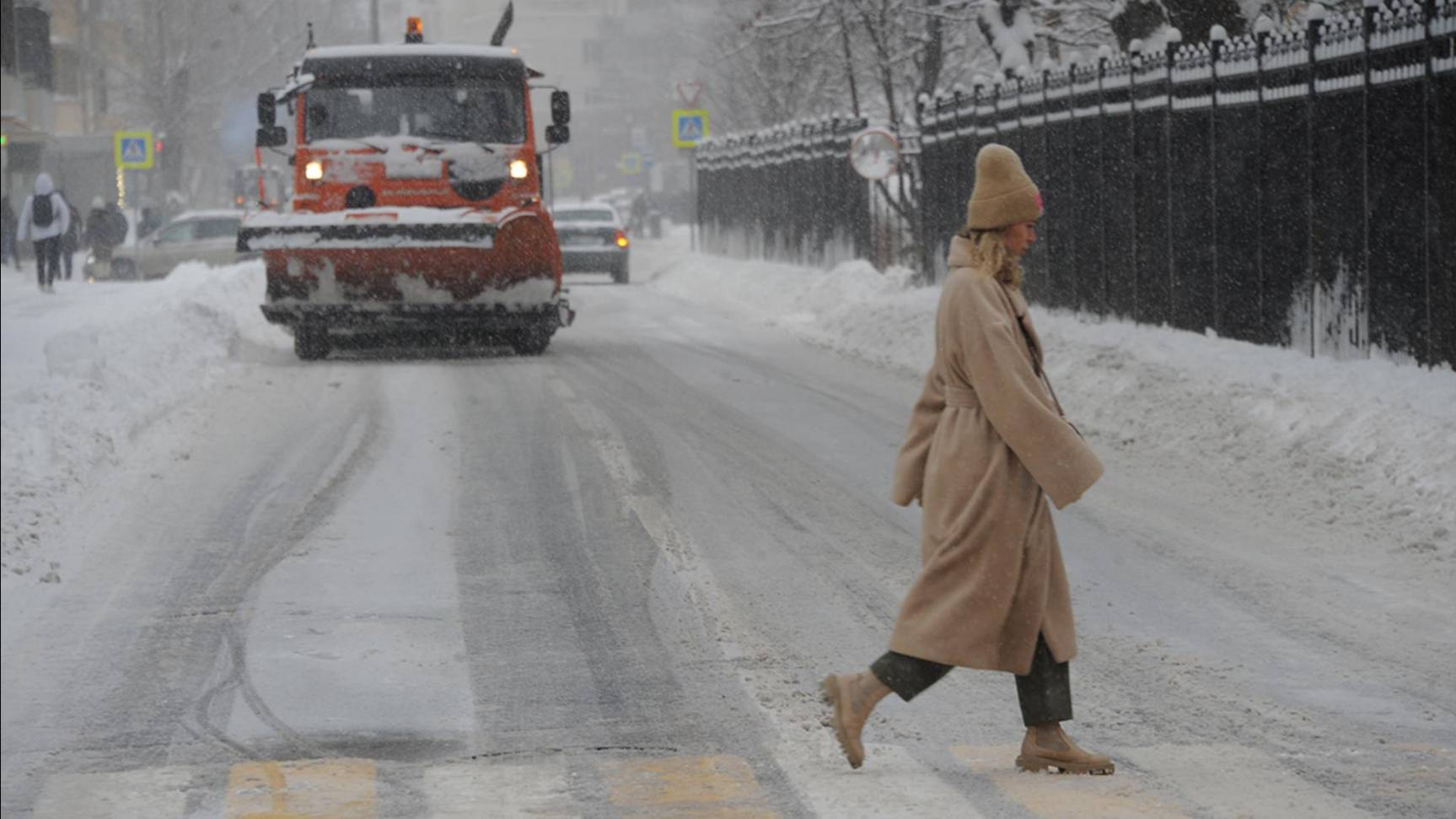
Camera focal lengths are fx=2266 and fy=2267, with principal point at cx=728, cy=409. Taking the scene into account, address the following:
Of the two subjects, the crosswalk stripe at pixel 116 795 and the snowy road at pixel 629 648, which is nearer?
the crosswalk stripe at pixel 116 795

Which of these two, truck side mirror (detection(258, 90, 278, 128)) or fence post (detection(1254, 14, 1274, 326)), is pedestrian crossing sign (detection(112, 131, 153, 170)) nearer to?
truck side mirror (detection(258, 90, 278, 128))

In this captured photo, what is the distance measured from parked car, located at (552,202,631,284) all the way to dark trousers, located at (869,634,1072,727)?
34354 millimetres

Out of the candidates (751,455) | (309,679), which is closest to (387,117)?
(751,455)

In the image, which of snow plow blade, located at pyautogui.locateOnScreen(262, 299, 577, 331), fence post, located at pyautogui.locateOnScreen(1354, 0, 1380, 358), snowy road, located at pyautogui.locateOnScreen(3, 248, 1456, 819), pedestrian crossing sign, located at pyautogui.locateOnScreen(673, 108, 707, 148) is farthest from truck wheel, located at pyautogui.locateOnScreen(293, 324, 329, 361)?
pedestrian crossing sign, located at pyautogui.locateOnScreen(673, 108, 707, 148)

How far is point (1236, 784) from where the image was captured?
228 inches

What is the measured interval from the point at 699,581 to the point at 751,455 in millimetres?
3982

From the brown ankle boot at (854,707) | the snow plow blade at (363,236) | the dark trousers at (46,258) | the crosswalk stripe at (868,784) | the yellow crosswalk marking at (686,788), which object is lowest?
the crosswalk stripe at (868,784)

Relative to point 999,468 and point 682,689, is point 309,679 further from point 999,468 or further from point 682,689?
point 999,468

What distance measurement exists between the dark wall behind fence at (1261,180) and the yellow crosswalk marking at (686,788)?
757cm

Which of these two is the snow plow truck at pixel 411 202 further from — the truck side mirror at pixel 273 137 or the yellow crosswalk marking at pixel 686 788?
the yellow crosswalk marking at pixel 686 788

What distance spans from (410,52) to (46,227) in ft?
49.1

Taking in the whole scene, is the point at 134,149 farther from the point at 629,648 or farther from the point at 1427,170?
the point at 629,648

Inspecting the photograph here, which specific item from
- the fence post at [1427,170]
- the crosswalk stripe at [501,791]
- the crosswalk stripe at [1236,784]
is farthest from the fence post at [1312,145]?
the crosswalk stripe at [501,791]

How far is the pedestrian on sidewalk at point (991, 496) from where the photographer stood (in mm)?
5703
